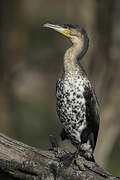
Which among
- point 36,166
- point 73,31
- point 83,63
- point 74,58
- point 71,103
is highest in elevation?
point 73,31

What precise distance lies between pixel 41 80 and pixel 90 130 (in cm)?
1025

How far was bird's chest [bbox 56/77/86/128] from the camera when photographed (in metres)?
5.38

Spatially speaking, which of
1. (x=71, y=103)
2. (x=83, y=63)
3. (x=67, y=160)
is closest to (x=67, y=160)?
(x=67, y=160)

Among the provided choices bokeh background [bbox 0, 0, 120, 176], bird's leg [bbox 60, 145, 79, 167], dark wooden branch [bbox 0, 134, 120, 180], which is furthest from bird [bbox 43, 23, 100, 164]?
bokeh background [bbox 0, 0, 120, 176]

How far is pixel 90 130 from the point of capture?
5.64 metres

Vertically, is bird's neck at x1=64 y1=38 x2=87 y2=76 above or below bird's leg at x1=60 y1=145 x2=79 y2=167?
above

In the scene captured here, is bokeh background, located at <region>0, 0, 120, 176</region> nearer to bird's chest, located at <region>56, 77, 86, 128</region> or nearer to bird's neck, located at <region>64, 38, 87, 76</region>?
bird's neck, located at <region>64, 38, 87, 76</region>

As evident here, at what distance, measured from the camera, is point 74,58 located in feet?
18.1

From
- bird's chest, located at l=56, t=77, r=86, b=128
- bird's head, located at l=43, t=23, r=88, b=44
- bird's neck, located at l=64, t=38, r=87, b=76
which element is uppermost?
bird's head, located at l=43, t=23, r=88, b=44

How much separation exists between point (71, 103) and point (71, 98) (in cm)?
6

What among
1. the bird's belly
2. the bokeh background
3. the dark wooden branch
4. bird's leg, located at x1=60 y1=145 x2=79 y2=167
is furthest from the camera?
the bokeh background

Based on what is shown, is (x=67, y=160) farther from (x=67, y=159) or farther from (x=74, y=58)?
(x=74, y=58)

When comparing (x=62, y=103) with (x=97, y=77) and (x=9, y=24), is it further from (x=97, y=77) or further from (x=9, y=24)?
(x=9, y=24)

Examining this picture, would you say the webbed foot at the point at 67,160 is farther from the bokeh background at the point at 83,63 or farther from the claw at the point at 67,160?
the bokeh background at the point at 83,63
